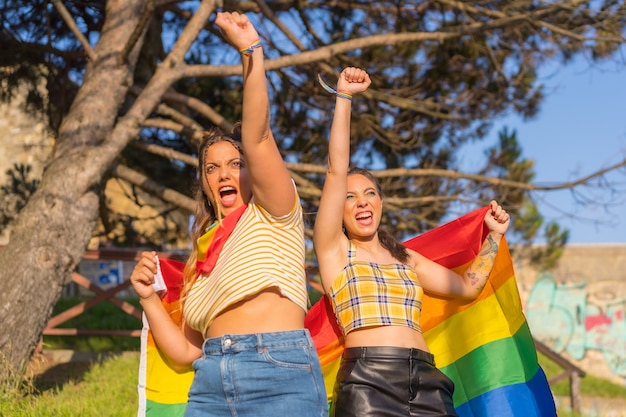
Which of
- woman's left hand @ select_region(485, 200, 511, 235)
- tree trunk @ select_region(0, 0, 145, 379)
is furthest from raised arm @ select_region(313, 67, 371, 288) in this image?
tree trunk @ select_region(0, 0, 145, 379)

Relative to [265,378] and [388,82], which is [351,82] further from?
[388,82]

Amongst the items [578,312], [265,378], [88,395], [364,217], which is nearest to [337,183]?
[364,217]

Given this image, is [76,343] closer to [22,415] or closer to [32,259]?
[32,259]

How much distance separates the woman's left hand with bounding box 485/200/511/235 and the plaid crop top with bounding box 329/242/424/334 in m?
0.73

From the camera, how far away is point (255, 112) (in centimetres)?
235

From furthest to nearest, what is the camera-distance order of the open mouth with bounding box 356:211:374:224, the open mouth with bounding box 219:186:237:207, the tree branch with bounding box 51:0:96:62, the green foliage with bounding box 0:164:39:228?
the green foliage with bounding box 0:164:39:228 < the tree branch with bounding box 51:0:96:62 < the open mouth with bounding box 356:211:374:224 < the open mouth with bounding box 219:186:237:207

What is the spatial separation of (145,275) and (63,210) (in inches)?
131

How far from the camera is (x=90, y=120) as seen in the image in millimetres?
6430

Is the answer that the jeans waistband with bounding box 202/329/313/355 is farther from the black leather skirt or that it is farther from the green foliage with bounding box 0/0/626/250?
the green foliage with bounding box 0/0/626/250

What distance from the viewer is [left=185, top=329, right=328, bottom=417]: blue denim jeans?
2408 millimetres

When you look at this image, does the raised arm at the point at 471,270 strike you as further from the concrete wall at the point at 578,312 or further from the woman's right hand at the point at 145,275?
the concrete wall at the point at 578,312

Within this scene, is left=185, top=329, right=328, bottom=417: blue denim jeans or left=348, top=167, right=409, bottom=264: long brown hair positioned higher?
left=348, top=167, right=409, bottom=264: long brown hair

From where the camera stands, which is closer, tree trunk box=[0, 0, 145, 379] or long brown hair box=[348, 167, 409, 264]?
long brown hair box=[348, 167, 409, 264]

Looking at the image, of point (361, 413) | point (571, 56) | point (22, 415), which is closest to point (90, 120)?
point (22, 415)
